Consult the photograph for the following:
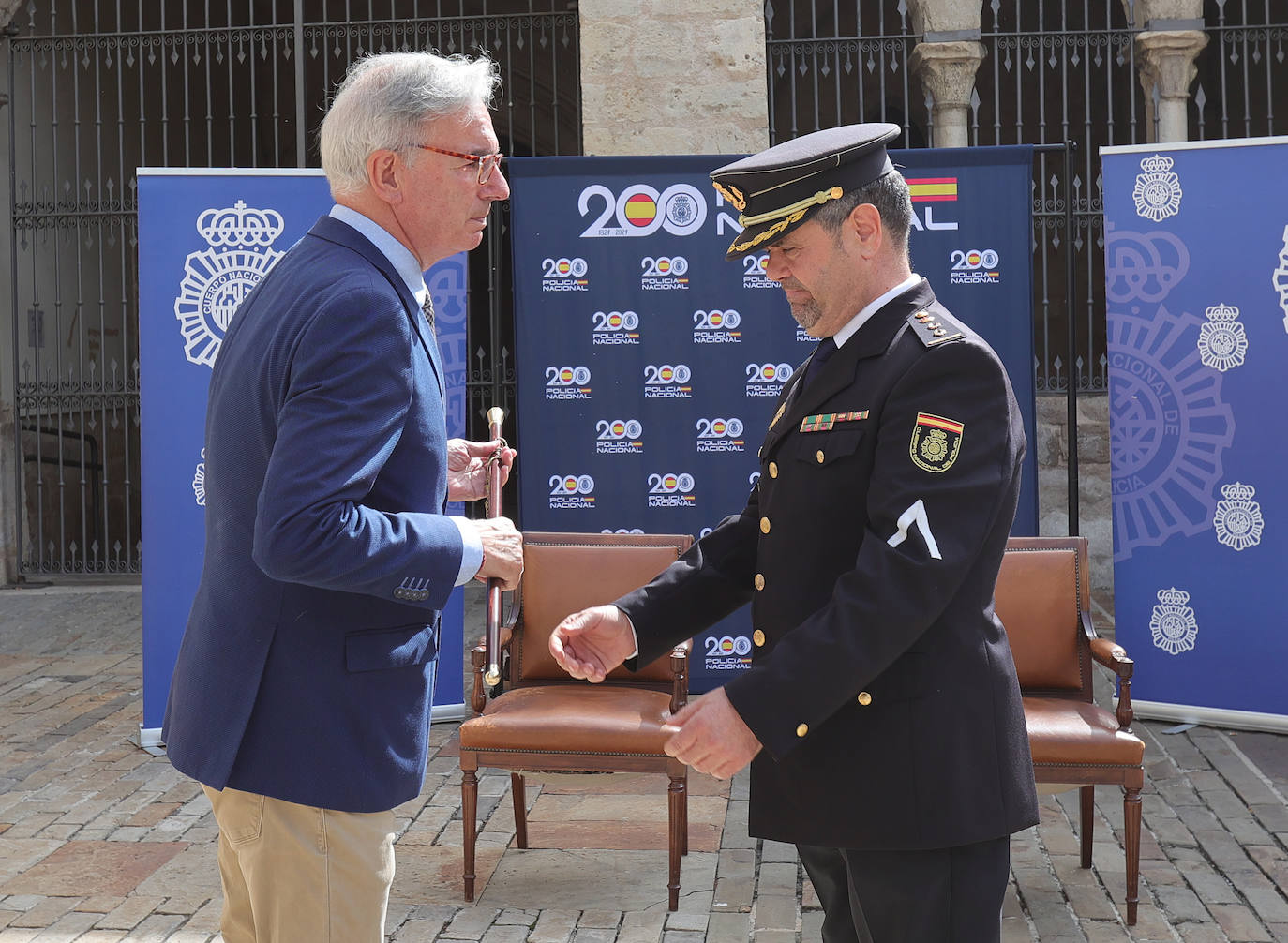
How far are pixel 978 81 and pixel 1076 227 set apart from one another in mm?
3413

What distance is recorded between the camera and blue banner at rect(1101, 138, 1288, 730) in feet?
16.6

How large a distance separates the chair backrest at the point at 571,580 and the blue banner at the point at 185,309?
147 cm

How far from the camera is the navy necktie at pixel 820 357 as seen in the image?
2.07 meters

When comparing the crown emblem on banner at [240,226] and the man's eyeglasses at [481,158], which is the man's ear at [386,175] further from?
the crown emblem on banner at [240,226]

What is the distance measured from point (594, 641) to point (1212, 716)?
12.6 ft

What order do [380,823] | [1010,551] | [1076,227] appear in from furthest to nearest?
[1076,227], [1010,551], [380,823]

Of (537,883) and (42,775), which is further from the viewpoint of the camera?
(42,775)

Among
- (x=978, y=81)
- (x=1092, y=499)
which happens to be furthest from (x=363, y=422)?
(x=978, y=81)

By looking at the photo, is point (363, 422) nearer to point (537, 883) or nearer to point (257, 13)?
point (537, 883)

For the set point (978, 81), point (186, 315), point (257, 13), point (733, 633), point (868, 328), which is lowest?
point (733, 633)

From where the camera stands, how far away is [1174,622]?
519cm

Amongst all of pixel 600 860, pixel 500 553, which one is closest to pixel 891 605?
pixel 500 553

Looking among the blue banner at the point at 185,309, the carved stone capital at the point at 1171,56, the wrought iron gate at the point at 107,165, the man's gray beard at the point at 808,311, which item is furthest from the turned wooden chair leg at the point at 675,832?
the carved stone capital at the point at 1171,56

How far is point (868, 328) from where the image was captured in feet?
6.51
